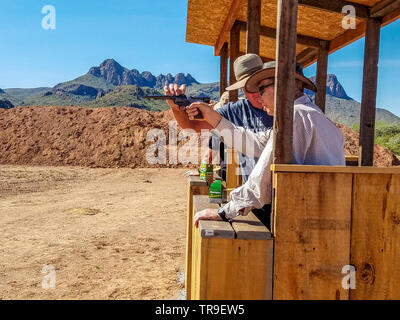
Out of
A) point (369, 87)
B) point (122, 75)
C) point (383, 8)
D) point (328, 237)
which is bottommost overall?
point (328, 237)

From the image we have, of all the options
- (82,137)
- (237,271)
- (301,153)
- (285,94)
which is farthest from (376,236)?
(82,137)

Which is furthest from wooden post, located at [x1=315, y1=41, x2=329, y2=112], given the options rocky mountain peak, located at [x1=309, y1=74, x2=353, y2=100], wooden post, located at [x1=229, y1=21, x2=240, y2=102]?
rocky mountain peak, located at [x1=309, y1=74, x2=353, y2=100]

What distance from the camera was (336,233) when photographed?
172 centimetres

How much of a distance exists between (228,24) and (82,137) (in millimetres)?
18216

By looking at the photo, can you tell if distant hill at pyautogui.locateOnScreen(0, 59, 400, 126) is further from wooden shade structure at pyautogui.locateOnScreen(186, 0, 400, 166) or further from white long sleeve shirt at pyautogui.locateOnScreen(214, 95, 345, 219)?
Answer: white long sleeve shirt at pyautogui.locateOnScreen(214, 95, 345, 219)

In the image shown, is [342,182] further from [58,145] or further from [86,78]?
[86,78]

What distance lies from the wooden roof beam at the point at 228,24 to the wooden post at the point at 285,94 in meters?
3.45

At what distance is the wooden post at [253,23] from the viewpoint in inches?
179

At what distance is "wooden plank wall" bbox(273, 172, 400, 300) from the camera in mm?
1714

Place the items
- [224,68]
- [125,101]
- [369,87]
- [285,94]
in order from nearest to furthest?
[285,94] < [369,87] < [224,68] < [125,101]

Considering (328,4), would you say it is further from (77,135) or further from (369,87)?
(77,135)

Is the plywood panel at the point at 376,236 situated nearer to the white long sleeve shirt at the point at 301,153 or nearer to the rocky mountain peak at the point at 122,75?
the white long sleeve shirt at the point at 301,153

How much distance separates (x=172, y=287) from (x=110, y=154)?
56.9ft
